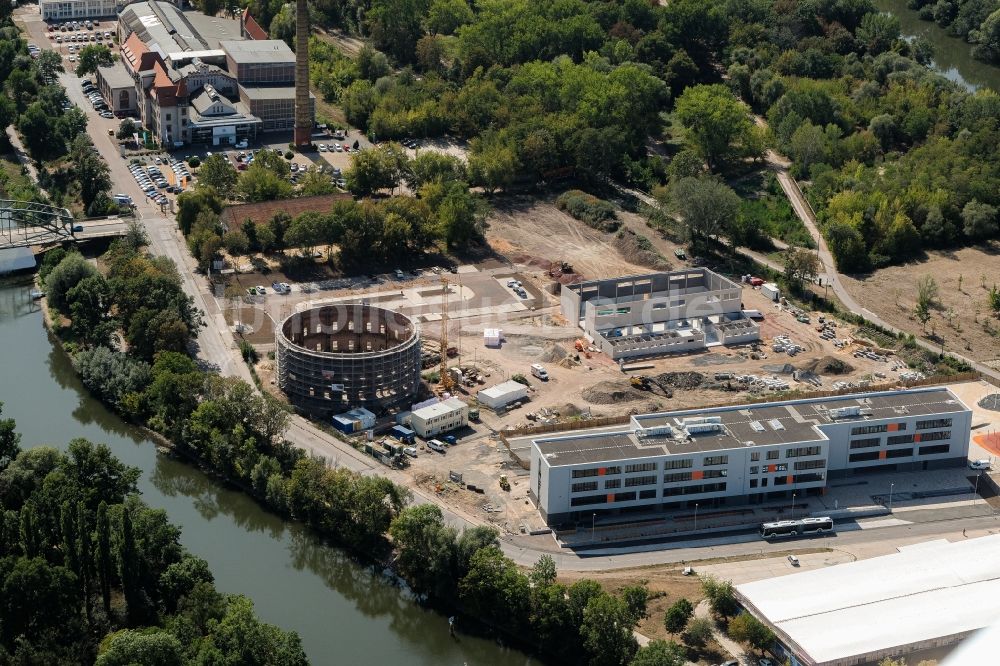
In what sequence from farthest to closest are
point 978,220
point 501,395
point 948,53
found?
point 948,53 < point 978,220 < point 501,395

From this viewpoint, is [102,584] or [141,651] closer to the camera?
[141,651]

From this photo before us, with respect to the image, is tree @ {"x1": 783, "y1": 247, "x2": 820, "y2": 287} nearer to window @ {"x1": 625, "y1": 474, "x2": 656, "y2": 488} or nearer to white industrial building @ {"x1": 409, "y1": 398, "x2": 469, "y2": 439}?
white industrial building @ {"x1": 409, "y1": 398, "x2": 469, "y2": 439}

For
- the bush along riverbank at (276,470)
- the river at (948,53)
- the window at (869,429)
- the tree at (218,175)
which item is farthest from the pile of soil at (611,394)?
the river at (948,53)

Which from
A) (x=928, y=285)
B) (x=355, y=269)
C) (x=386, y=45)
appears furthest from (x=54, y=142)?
(x=928, y=285)

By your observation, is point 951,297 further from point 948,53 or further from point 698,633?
point 948,53

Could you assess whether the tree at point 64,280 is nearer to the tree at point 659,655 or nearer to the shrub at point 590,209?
the shrub at point 590,209

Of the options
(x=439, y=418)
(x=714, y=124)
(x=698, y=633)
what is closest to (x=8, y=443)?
(x=439, y=418)
